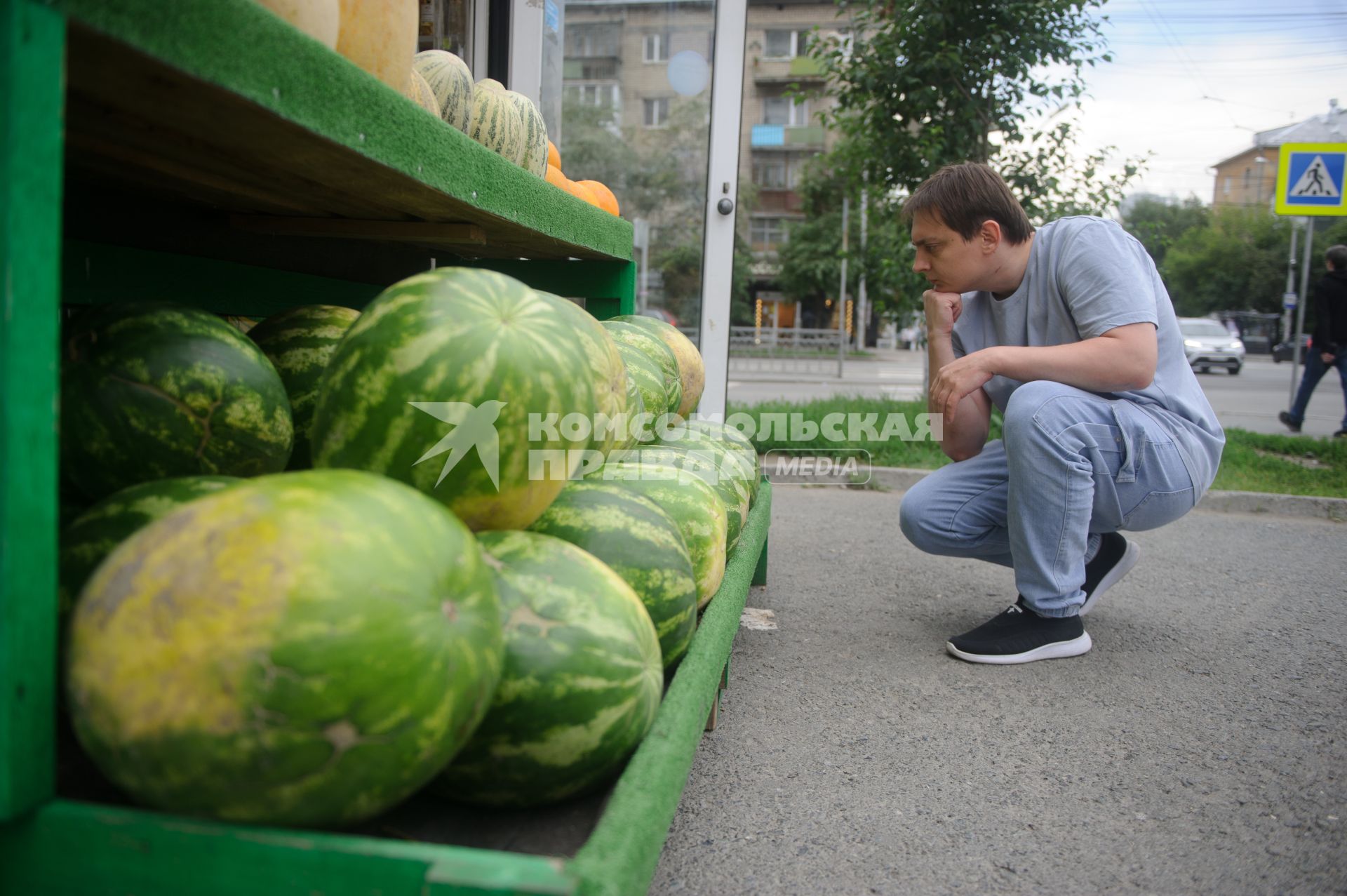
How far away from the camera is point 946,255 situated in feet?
9.75

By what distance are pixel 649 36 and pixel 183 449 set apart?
18.2 feet

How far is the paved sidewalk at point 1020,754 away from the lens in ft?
5.86

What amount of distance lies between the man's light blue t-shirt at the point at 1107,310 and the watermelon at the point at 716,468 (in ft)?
3.68

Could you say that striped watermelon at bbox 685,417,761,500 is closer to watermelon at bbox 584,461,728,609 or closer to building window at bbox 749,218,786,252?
watermelon at bbox 584,461,728,609

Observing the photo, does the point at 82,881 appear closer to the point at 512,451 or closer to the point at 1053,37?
the point at 512,451

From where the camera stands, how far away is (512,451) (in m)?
1.27

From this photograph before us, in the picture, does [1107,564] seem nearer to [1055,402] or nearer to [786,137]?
[1055,402]

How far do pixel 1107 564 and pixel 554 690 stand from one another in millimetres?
2784

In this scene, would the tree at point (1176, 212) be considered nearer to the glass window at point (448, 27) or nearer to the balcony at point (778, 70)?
the balcony at point (778, 70)

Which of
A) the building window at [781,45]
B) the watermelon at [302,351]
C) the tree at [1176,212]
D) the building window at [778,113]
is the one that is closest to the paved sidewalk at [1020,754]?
the watermelon at [302,351]

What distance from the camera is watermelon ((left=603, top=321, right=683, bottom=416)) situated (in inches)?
104

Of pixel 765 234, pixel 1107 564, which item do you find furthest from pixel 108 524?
pixel 765 234

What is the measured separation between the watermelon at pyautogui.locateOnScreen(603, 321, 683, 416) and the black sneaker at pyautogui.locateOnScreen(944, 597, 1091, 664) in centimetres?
124

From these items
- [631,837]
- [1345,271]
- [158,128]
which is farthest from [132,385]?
[1345,271]
